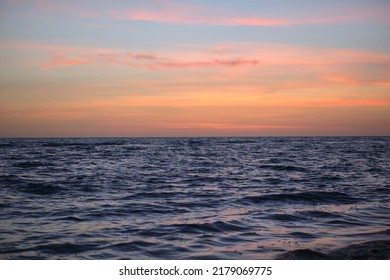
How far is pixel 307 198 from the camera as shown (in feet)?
41.1

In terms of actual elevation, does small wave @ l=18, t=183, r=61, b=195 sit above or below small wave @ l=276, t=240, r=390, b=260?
below

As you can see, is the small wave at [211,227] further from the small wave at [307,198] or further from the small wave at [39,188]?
the small wave at [39,188]

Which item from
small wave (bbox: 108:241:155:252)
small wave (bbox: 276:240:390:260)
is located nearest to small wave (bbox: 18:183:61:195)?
small wave (bbox: 108:241:155:252)

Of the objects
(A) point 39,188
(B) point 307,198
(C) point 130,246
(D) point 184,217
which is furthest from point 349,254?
(A) point 39,188

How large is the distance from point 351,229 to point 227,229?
267cm

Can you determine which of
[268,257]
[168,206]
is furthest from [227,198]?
[268,257]

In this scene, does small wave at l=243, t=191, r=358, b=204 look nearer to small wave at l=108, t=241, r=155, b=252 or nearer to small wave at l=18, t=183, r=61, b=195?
small wave at l=108, t=241, r=155, b=252

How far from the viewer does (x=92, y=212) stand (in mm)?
10156

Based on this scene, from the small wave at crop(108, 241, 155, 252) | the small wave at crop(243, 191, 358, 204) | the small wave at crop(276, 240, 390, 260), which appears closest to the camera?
the small wave at crop(276, 240, 390, 260)

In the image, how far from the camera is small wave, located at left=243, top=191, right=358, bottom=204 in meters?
12.1

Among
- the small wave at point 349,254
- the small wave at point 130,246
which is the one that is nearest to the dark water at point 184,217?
the small wave at point 130,246

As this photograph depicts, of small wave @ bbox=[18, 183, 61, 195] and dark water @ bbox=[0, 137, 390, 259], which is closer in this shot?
dark water @ bbox=[0, 137, 390, 259]
